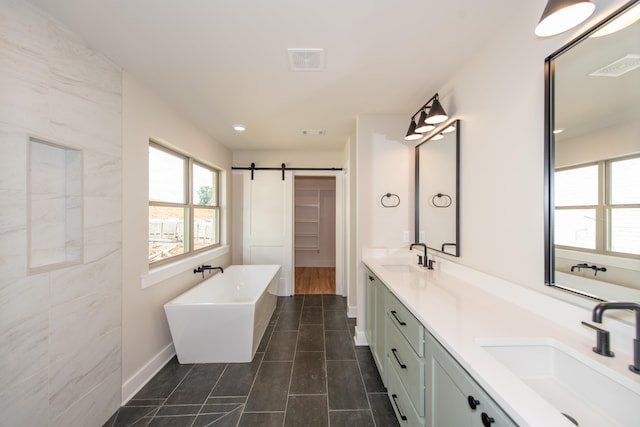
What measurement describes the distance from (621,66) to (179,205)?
3406 mm

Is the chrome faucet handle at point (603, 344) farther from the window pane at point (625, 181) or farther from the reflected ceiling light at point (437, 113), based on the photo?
the reflected ceiling light at point (437, 113)

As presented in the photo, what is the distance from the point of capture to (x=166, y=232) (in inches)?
102

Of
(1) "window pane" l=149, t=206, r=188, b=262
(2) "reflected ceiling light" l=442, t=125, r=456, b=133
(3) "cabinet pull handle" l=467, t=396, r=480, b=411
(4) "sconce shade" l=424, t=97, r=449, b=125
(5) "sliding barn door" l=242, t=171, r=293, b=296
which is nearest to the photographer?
(3) "cabinet pull handle" l=467, t=396, r=480, b=411

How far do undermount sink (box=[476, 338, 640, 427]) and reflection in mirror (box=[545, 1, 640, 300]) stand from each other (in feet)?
0.92

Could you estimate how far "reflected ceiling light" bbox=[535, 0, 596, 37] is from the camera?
2.84 feet

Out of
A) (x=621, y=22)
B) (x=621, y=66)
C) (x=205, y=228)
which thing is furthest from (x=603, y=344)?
(x=205, y=228)

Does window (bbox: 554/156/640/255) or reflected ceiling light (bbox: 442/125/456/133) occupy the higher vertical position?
reflected ceiling light (bbox: 442/125/456/133)

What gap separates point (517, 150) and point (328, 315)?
2895 mm

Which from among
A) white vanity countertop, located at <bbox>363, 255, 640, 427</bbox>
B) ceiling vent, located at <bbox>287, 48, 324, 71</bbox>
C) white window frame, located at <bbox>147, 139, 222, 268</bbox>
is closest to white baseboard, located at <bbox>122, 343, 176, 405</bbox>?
white window frame, located at <bbox>147, 139, 222, 268</bbox>

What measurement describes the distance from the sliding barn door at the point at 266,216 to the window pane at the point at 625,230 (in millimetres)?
3708

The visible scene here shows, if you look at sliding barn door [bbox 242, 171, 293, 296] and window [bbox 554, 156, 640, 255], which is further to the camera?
sliding barn door [bbox 242, 171, 293, 296]

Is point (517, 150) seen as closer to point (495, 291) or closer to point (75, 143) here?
point (495, 291)

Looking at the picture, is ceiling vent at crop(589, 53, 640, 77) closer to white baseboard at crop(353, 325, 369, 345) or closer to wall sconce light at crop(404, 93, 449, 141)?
wall sconce light at crop(404, 93, 449, 141)

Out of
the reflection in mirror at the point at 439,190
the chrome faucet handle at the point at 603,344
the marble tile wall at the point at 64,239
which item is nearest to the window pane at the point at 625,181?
the chrome faucet handle at the point at 603,344
